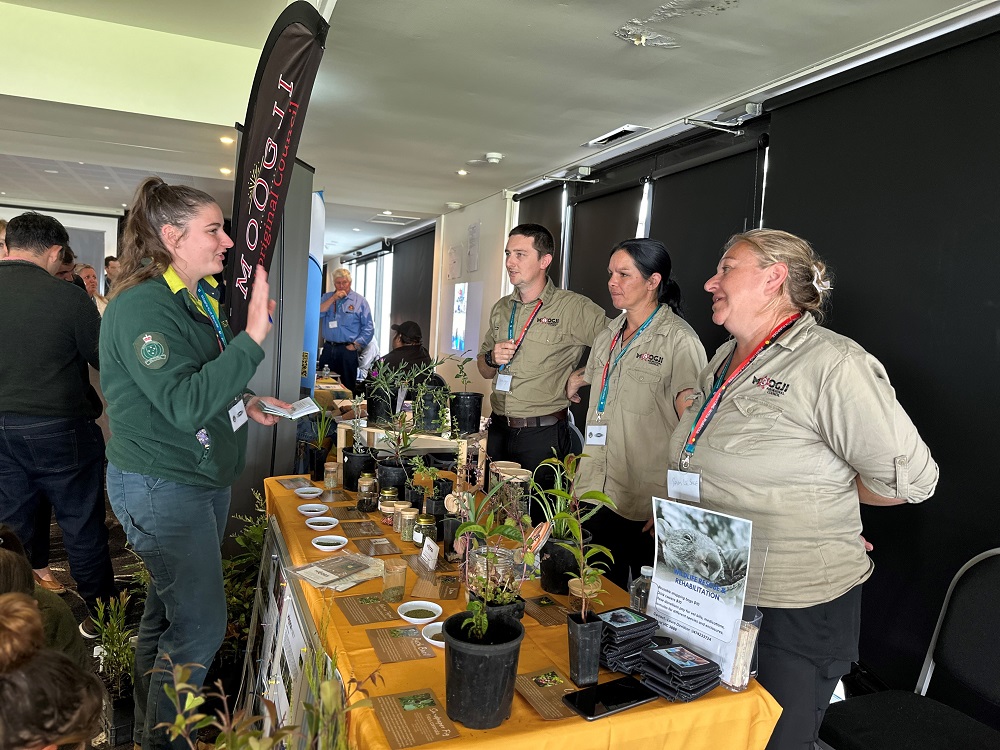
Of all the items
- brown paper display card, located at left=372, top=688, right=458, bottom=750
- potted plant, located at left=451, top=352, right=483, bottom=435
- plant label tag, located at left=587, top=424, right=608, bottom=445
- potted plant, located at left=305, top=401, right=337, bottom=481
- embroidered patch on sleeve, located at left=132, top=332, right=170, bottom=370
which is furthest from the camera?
potted plant, located at left=451, top=352, right=483, bottom=435

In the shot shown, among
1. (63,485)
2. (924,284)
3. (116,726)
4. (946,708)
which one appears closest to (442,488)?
(116,726)

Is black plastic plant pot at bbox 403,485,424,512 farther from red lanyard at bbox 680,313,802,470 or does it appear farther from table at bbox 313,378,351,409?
table at bbox 313,378,351,409

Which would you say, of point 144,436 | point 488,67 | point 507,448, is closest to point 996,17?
point 488,67

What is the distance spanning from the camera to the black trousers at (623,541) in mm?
2305

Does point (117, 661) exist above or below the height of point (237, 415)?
below

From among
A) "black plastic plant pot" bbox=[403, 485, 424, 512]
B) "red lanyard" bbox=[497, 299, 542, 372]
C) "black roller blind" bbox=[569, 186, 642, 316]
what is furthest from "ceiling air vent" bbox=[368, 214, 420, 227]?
"black plastic plant pot" bbox=[403, 485, 424, 512]

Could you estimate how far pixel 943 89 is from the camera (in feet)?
8.50

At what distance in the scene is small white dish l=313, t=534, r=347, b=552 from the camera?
1.85m

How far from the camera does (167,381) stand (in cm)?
156

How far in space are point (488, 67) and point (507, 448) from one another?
1.94m

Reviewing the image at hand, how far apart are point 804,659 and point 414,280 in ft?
30.2

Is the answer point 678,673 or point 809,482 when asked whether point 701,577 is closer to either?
point 678,673

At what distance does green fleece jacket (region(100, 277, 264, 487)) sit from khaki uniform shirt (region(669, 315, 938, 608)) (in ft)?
4.10

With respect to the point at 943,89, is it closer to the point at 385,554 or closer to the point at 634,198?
the point at 634,198
